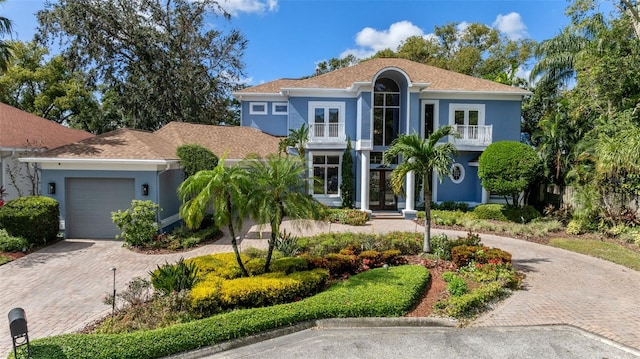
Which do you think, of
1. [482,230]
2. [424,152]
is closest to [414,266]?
[424,152]

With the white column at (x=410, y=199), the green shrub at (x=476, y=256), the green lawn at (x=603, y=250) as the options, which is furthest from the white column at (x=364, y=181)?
the green shrub at (x=476, y=256)

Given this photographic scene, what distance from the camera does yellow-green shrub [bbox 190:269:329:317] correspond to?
6359 mm

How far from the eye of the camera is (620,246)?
40.9 ft

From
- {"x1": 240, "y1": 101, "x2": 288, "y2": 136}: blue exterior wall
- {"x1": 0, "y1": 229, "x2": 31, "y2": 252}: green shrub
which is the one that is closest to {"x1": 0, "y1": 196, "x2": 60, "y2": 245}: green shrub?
{"x1": 0, "y1": 229, "x2": 31, "y2": 252}: green shrub

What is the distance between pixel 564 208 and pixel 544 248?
4.87 meters

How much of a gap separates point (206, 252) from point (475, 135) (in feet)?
51.6

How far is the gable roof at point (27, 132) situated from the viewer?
15.1m

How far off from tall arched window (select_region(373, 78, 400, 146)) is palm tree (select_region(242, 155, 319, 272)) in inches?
490

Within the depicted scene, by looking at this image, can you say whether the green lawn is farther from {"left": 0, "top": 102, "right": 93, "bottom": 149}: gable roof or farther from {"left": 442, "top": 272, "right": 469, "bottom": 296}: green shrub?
{"left": 0, "top": 102, "right": 93, "bottom": 149}: gable roof

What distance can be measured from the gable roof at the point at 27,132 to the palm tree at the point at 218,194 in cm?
1236

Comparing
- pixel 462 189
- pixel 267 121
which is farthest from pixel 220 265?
pixel 462 189

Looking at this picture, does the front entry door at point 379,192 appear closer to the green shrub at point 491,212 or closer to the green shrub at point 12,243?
the green shrub at point 491,212

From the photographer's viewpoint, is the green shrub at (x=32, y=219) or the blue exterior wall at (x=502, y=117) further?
the blue exterior wall at (x=502, y=117)

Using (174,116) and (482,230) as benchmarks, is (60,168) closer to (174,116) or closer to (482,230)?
(174,116)
